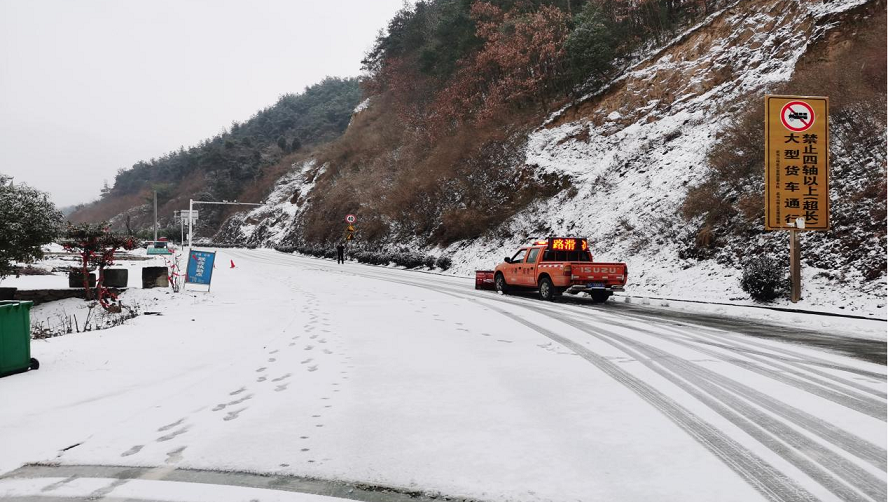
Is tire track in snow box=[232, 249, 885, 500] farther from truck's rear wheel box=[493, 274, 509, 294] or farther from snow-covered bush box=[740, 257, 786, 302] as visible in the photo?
truck's rear wheel box=[493, 274, 509, 294]

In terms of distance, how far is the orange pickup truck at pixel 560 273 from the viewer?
1502 centimetres

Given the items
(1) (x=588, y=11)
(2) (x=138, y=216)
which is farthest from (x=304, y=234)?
(2) (x=138, y=216)

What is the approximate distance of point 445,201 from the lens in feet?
125

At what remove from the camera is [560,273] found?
15281 millimetres

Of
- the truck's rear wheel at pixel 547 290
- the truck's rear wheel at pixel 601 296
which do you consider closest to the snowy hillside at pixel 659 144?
the truck's rear wheel at pixel 601 296

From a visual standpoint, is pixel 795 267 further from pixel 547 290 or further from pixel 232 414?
pixel 232 414

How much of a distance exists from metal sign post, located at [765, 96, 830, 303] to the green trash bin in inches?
622

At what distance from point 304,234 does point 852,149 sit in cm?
6127

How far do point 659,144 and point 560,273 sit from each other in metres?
16.0

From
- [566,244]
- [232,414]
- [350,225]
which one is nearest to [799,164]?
[566,244]

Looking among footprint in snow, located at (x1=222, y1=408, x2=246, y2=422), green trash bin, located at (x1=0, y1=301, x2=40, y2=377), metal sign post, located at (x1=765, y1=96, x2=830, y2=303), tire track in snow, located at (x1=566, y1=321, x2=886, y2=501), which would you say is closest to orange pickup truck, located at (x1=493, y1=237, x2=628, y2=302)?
metal sign post, located at (x1=765, y1=96, x2=830, y2=303)

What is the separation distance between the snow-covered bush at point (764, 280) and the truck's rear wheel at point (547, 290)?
517cm

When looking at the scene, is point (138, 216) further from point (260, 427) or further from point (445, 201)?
point (260, 427)

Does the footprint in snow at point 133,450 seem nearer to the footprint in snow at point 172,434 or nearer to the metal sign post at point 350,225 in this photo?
the footprint in snow at point 172,434
